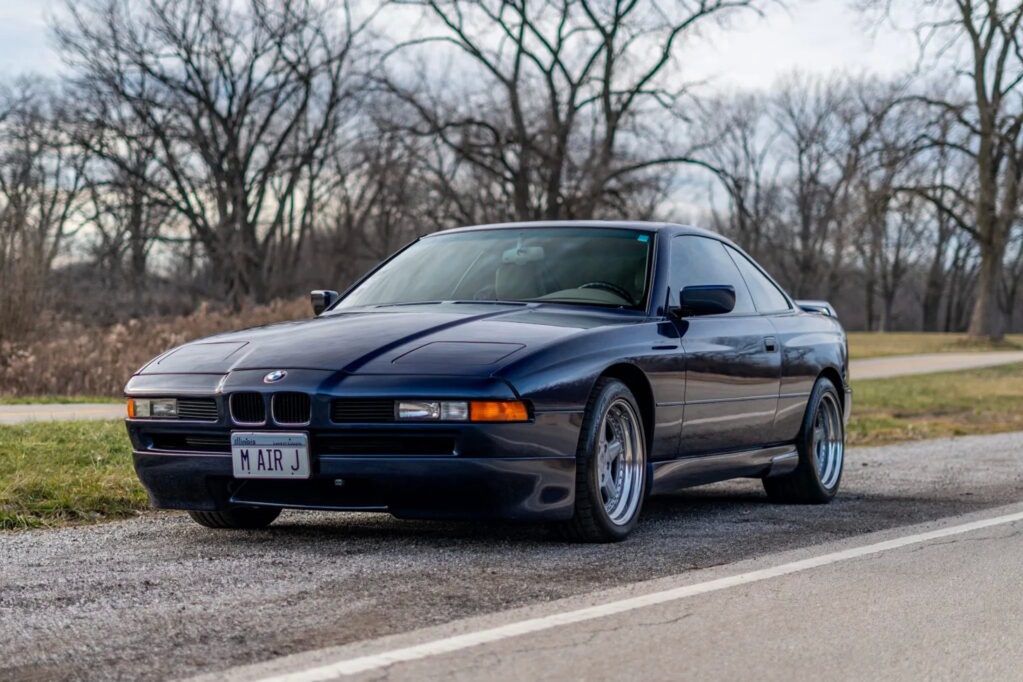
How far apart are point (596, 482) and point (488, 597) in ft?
4.07

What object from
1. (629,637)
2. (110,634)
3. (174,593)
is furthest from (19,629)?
(629,637)

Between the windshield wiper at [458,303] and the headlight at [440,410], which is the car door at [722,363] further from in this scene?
the headlight at [440,410]

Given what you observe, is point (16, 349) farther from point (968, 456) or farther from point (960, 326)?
point (960, 326)

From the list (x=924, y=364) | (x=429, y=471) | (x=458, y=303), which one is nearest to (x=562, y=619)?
(x=429, y=471)

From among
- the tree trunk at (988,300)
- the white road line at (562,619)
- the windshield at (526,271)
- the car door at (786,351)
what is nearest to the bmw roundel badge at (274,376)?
the windshield at (526,271)

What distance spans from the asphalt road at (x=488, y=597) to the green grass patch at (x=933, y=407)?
25.6ft

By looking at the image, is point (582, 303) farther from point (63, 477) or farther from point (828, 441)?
point (63, 477)

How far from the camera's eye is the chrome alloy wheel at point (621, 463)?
600cm

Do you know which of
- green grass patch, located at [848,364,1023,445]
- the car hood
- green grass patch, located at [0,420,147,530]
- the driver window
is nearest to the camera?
the car hood

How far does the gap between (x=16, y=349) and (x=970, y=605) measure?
509 inches

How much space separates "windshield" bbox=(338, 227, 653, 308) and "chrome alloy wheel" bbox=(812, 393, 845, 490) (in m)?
2.00

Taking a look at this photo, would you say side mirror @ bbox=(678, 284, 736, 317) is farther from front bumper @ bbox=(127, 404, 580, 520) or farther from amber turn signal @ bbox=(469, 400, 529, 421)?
amber turn signal @ bbox=(469, 400, 529, 421)

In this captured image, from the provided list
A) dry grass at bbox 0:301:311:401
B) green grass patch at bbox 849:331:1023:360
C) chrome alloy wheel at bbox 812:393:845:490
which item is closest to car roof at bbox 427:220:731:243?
chrome alloy wheel at bbox 812:393:845:490

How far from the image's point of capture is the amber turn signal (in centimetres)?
535
